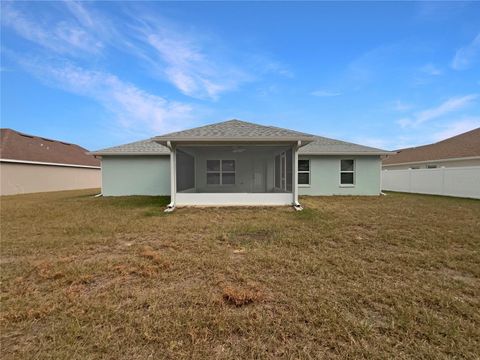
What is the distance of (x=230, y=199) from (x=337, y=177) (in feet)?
24.8

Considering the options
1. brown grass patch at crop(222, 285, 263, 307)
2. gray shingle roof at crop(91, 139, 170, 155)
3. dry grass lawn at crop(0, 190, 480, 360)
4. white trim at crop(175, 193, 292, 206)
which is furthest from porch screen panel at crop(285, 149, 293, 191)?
brown grass patch at crop(222, 285, 263, 307)

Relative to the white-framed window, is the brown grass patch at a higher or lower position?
lower

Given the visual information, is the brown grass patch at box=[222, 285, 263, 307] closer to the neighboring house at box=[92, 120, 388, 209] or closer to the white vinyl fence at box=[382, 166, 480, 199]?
the neighboring house at box=[92, 120, 388, 209]

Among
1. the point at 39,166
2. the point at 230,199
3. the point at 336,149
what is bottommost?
the point at 230,199

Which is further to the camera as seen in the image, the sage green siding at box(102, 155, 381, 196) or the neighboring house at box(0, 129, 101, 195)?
the neighboring house at box(0, 129, 101, 195)

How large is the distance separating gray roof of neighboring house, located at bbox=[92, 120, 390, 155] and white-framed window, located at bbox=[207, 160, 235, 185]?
2.47 metres

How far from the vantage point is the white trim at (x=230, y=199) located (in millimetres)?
9906

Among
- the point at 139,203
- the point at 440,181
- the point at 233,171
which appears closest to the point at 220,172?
the point at 233,171

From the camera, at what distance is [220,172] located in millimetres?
13625

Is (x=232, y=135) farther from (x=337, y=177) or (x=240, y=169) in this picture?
(x=337, y=177)

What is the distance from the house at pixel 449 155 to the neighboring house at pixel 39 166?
25846 mm

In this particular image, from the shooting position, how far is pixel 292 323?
8.30 ft

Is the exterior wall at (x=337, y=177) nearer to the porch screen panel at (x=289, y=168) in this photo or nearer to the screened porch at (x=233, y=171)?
the screened porch at (x=233, y=171)

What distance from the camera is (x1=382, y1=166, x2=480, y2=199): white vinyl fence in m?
13.4
